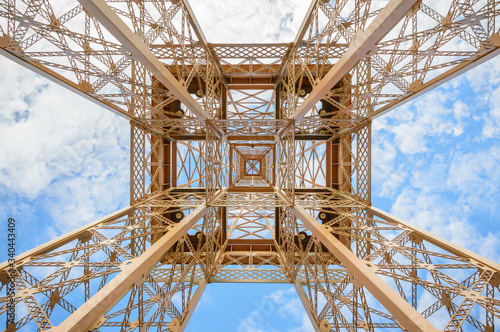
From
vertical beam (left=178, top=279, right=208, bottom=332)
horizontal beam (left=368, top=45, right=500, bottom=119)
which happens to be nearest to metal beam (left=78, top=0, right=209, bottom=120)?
horizontal beam (left=368, top=45, right=500, bottom=119)

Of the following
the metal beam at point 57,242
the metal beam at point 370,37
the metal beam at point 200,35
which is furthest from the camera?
the metal beam at point 200,35

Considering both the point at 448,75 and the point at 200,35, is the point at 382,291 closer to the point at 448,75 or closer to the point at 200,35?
the point at 448,75

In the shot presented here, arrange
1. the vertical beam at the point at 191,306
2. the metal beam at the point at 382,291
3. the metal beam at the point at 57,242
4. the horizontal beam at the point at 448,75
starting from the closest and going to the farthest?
the metal beam at the point at 382,291, the horizontal beam at the point at 448,75, the metal beam at the point at 57,242, the vertical beam at the point at 191,306

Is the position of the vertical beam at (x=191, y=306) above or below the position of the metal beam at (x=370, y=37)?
below

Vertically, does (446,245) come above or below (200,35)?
below

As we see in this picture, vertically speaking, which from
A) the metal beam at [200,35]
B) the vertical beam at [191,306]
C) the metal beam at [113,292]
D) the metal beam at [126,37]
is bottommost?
the vertical beam at [191,306]

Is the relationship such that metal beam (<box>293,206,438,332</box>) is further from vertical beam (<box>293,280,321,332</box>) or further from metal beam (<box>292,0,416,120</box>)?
metal beam (<box>292,0,416,120</box>)

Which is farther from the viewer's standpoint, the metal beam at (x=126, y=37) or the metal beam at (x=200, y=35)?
the metal beam at (x=200, y=35)

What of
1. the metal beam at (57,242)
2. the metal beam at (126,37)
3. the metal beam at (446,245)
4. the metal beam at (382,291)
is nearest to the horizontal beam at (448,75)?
the metal beam at (446,245)

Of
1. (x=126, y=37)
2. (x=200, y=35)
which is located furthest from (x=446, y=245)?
(x=200, y=35)

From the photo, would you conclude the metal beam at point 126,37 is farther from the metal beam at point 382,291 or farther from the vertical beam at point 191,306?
the vertical beam at point 191,306
